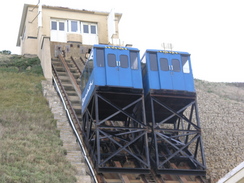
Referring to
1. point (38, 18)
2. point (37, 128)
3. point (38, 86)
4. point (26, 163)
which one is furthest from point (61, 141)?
point (38, 18)

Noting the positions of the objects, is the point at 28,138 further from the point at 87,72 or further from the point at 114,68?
the point at 114,68

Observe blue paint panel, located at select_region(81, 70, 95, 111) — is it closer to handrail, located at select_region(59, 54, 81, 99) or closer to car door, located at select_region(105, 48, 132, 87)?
car door, located at select_region(105, 48, 132, 87)

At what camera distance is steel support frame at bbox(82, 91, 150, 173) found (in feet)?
66.8

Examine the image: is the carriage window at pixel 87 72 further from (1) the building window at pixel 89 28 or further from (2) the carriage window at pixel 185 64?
(1) the building window at pixel 89 28

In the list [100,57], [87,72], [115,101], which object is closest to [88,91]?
[87,72]

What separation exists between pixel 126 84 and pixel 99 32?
21409mm

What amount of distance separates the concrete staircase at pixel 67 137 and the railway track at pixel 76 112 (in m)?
0.25

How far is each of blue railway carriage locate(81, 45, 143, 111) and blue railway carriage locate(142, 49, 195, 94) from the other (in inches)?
23.2

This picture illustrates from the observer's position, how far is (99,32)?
139 ft

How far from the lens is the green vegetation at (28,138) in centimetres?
1720

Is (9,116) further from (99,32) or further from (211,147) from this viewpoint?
(99,32)

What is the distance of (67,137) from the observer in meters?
22.4

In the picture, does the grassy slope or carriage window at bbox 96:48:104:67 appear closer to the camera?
the grassy slope

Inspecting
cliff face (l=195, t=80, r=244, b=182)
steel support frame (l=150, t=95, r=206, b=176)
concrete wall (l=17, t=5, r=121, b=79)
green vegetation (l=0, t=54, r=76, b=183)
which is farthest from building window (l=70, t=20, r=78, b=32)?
steel support frame (l=150, t=95, r=206, b=176)
